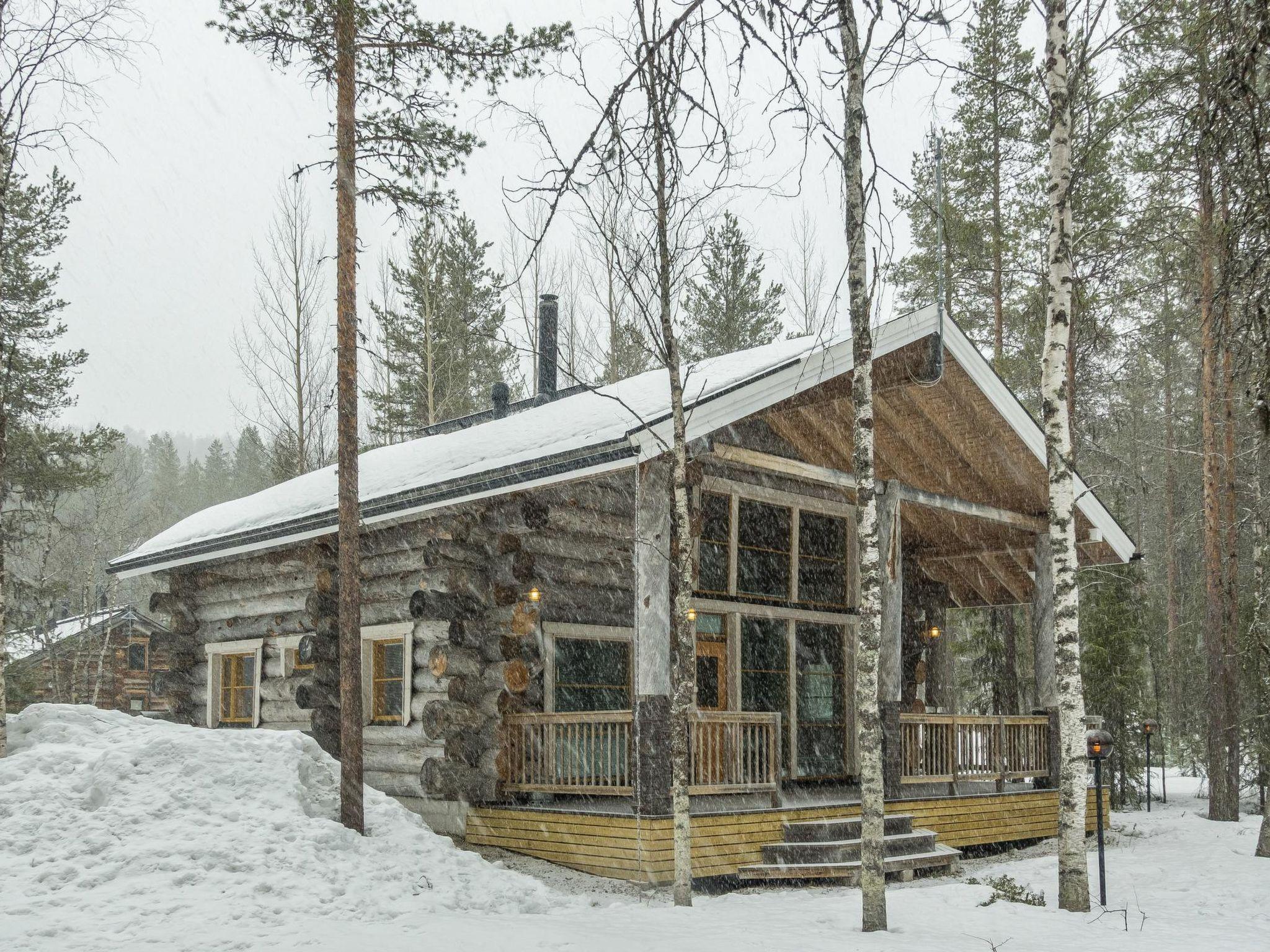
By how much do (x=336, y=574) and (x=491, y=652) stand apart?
8.70 feet

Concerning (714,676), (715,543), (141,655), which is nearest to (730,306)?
(715,543)

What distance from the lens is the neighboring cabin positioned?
95.0ft

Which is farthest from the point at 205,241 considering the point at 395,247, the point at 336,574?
the point at 336,574

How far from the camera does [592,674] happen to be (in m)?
12.5

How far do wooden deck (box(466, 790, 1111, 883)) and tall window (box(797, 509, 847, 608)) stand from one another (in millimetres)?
2772

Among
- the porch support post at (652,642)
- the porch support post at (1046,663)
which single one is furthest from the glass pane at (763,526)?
the porch support post at (1046,663)

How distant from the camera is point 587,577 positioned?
1252 cm

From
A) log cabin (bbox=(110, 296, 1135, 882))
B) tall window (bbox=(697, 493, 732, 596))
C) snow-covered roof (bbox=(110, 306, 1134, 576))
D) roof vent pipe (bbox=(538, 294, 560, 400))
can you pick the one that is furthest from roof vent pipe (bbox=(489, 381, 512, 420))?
tall window (bbox=(697, 493, 732, 596))

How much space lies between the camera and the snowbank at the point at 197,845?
7.33 m

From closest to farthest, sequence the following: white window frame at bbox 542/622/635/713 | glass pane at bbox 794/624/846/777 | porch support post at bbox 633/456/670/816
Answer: porch support post at bbox 633/456/670/816 < white window frame at bbox 542/622/635/713 < glass pane at bbox 794/624/846/777

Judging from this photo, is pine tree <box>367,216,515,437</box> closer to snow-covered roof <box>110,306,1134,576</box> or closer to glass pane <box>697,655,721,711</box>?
snow-covered roof <box>110,306,1134,576</box>

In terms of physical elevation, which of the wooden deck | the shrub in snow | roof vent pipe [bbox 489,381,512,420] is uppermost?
roof vent pipe [bbox 489,381,512,420]

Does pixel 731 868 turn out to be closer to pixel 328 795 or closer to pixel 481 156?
pixel 328 795

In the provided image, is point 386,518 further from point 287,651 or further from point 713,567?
point 287,651
